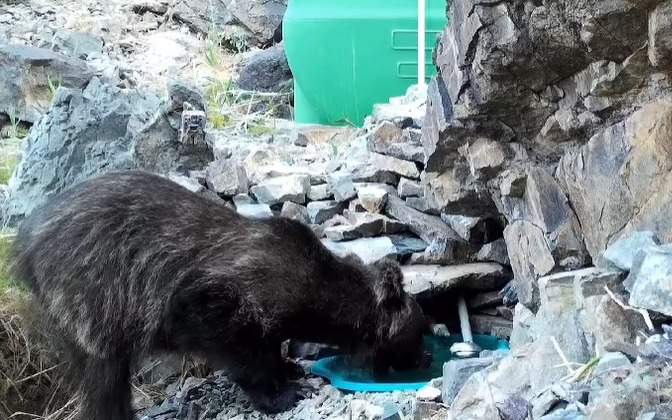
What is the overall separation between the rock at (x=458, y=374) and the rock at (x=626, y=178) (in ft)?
2.47

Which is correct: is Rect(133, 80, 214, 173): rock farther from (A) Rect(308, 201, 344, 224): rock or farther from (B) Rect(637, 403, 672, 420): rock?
(B) Rect(637, 403, 672, 420): rock

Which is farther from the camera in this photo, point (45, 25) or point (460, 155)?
point (45, 25)

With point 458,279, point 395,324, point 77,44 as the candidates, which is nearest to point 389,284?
point 395,324

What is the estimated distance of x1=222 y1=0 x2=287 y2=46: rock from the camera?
11906 millimetres

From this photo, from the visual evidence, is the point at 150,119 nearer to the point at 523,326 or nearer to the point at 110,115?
the point at 110,115

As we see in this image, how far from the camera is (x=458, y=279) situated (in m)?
5.54

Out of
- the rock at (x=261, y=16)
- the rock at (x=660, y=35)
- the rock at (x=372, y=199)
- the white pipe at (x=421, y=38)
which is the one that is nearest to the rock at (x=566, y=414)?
the rock at (x=660, y=35)

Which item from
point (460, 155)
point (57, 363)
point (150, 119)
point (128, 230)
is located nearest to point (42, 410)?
point (57, 363)

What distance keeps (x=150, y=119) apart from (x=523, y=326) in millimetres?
3136

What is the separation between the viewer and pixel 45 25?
437 inches

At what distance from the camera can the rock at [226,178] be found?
6.43m

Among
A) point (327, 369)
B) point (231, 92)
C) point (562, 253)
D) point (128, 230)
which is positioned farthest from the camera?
point (231, 92)

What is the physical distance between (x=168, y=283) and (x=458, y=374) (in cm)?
166

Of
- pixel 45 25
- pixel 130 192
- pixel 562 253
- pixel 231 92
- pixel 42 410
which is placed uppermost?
pixel 45 25
